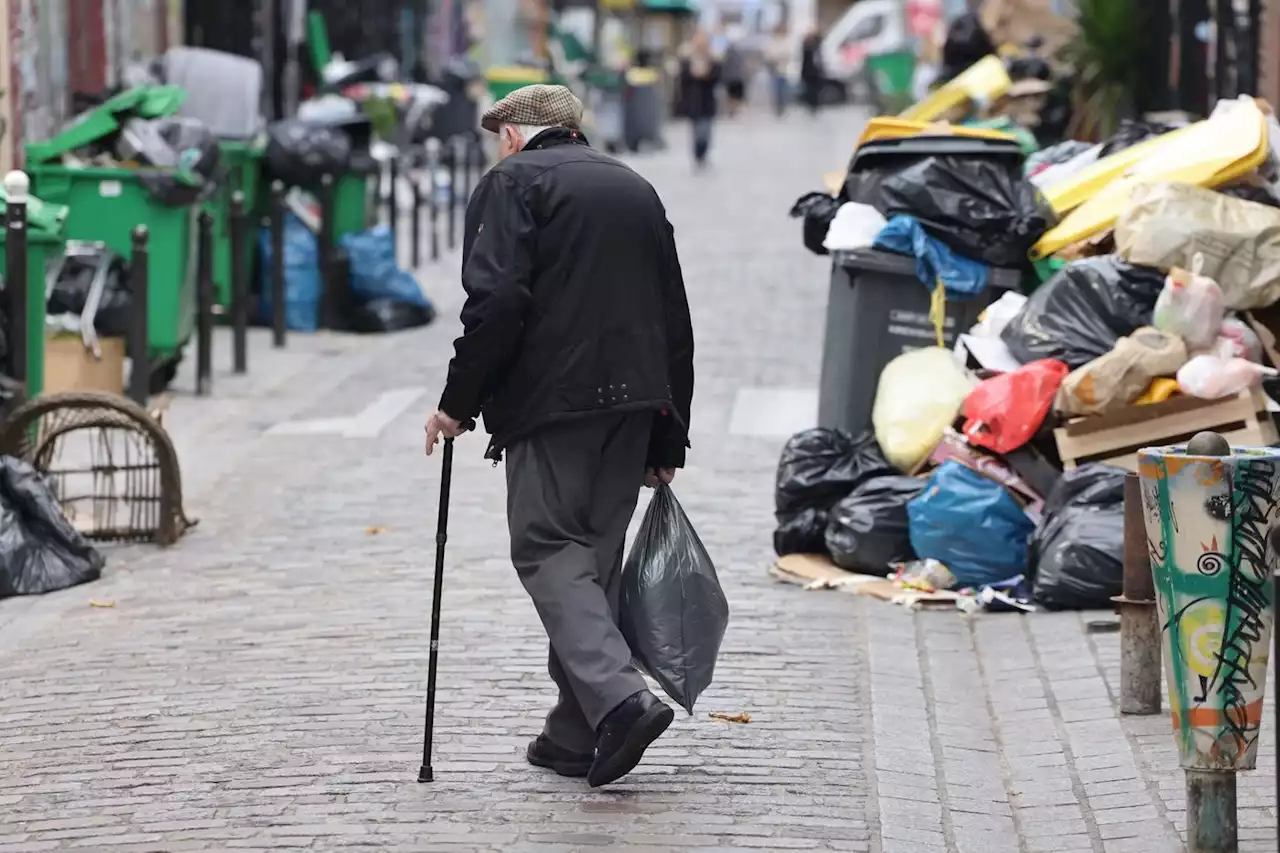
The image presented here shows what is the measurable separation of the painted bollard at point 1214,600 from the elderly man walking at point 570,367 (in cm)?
120

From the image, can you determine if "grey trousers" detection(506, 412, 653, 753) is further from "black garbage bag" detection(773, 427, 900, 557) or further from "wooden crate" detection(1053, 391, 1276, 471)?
"black garbage bag" detection(773, 427, 900, 557)

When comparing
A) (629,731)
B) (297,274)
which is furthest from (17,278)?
(297,274)

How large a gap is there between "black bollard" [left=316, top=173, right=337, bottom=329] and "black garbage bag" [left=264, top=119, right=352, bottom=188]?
0.14 m

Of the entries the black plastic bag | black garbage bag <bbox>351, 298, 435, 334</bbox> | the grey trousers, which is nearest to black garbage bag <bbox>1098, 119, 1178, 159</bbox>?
the black plastic bag

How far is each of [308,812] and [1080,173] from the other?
5.32 meters

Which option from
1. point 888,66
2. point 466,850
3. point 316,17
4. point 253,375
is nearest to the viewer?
point 466,850

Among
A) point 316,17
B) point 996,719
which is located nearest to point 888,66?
point 316,17

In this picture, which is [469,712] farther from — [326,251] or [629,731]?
[326,251]

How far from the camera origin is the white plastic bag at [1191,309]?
792 centimetres

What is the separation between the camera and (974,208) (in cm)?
884

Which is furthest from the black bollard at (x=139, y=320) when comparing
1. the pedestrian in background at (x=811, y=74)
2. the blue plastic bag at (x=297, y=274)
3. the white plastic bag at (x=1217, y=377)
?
the pedestrian in background at (x=811, y=74)

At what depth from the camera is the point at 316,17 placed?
25.7 metres

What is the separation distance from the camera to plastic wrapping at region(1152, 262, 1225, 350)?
792 cm

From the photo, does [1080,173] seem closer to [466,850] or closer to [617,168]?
[617,168]
